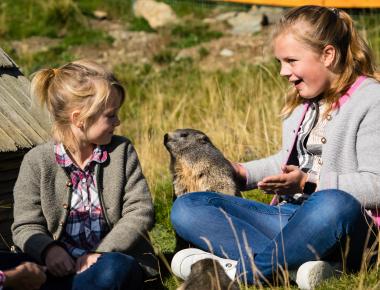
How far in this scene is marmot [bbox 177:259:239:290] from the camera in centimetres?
393

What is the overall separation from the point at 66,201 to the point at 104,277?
1.74ft

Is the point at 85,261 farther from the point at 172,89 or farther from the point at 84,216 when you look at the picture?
the point at 172,89

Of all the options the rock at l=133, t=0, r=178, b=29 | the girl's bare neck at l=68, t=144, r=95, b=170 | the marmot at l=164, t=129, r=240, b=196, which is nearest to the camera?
the girl's bare neck at l=68, t=144, r=95, b=170

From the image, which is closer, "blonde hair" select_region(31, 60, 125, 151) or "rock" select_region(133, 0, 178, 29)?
"blonde hair" select_region(31, 60, 125, 151)

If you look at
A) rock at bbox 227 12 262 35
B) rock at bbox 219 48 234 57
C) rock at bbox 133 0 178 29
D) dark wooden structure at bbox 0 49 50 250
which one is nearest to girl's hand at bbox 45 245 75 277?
dark wooden structure at bbox 0 49 50 250

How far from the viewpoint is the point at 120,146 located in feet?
15.8

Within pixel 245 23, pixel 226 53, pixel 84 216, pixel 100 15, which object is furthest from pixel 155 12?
pixel 84 216

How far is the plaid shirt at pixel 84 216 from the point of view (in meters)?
4.71

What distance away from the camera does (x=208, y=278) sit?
399 centimetres

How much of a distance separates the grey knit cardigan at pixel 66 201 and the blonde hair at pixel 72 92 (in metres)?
0.16

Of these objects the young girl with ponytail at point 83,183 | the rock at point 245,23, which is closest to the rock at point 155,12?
the rock at point 245,23

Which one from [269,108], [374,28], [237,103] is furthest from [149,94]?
[374,28]

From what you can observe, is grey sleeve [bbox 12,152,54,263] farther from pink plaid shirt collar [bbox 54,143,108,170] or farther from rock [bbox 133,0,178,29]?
rock [bbox 133,0,178,29]

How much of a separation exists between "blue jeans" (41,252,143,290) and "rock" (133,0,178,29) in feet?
33.2
